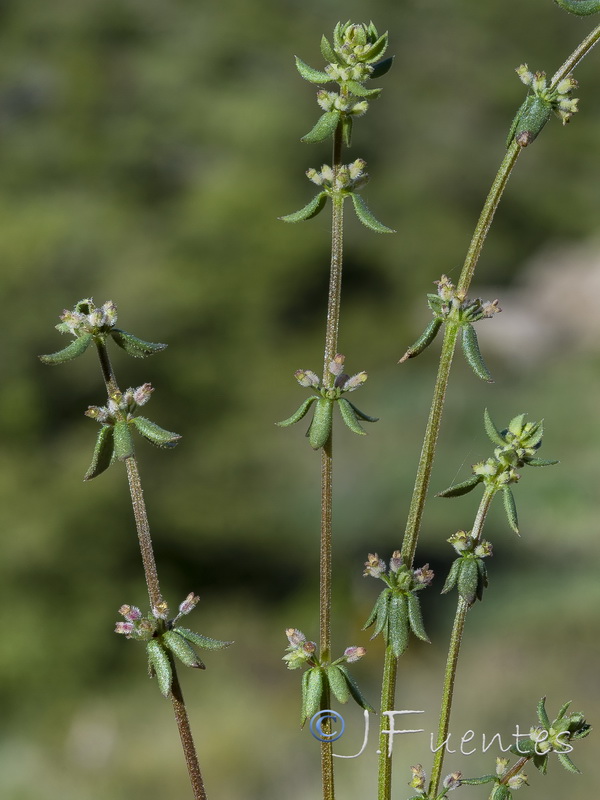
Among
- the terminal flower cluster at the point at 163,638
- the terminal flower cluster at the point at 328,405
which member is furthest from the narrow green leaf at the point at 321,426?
the terminal flower cluster at the point at 163,638

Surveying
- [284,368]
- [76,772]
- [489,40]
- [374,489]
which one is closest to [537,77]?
[76,772]

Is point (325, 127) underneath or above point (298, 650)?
above

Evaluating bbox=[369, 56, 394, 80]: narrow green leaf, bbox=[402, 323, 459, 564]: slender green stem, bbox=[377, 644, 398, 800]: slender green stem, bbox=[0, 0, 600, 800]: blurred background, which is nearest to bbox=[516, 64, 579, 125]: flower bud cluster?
bbox=[369, 56, 394, 80]: narrow green leaf

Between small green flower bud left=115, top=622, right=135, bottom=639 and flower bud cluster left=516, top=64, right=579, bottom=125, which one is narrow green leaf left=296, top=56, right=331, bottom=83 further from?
small green flower bud left=115, top=622, right=135, bottom=639

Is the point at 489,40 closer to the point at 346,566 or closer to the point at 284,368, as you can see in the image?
the point at 284,368

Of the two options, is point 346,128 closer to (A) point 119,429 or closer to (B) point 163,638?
(A) point 119,429

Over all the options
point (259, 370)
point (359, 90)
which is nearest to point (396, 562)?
point (359, 90)

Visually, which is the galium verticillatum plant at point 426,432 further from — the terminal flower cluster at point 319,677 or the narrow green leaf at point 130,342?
the narrow green leaf at point 130,342
